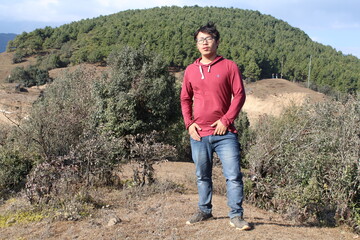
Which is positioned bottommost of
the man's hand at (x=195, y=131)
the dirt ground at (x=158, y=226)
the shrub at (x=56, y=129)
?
the dirt ground at (x=158, y=226)

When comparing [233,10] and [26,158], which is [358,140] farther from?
[233,10]

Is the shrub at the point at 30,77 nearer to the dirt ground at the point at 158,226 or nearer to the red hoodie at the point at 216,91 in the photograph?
the dirt ground at the point at 158,226

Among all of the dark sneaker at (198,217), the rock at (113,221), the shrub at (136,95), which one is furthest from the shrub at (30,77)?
the dark sneaker at (198,217)

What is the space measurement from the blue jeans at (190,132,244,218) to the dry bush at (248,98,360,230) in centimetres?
178

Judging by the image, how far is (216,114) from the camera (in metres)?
3.31

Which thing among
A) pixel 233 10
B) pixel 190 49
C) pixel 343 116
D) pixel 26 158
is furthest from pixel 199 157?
pixel 233 10

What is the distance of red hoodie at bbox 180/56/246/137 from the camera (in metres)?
3.22

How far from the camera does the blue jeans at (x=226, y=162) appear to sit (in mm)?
3221

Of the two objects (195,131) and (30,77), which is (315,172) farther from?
(30,77)

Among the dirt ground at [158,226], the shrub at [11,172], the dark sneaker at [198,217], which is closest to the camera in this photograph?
the dirt ground at [158,226]

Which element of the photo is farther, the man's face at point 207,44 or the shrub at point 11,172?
the shrub at point 11,172

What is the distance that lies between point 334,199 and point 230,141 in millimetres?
2370

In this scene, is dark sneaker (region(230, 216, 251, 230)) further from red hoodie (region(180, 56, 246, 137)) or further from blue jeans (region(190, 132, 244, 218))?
red hoodie (region(180, 56, 246, 137))

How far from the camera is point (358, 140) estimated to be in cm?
472
